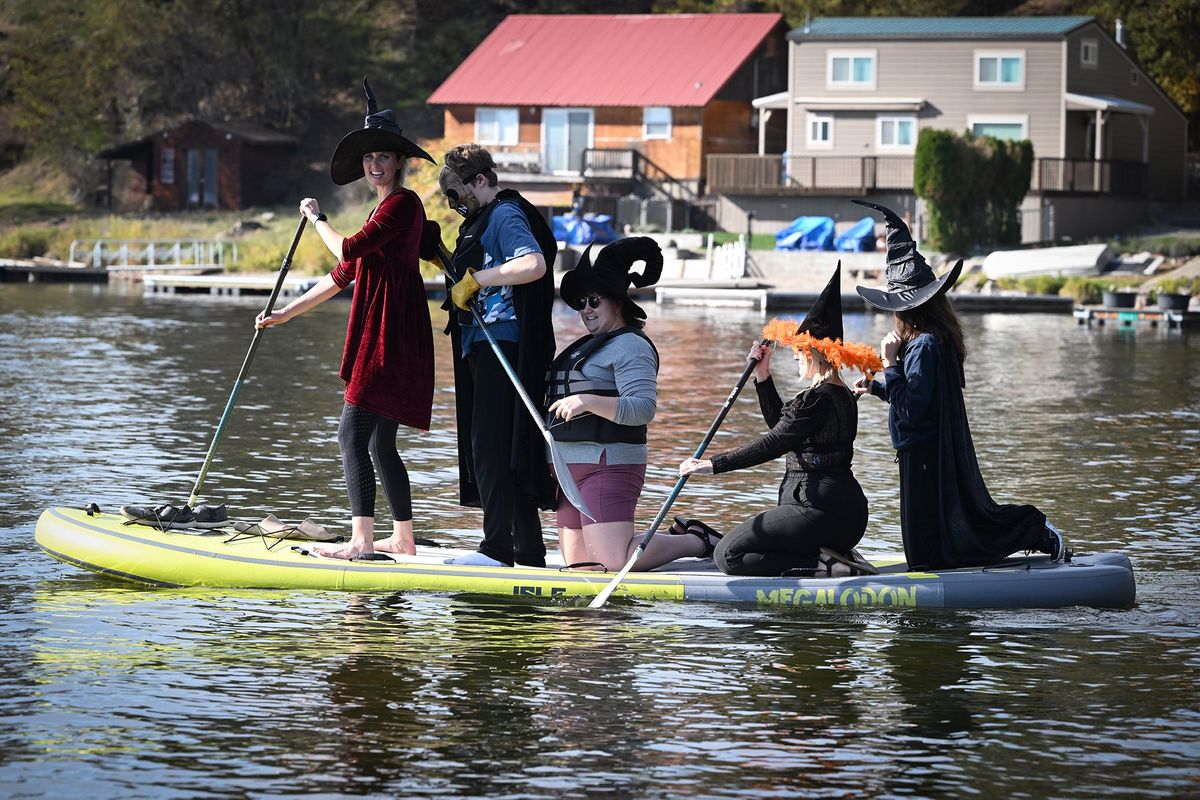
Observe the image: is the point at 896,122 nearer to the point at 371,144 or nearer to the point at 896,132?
the point at 896,132

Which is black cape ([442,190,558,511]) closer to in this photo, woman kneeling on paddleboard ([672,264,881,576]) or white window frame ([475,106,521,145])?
woman kneeling on paddleboard ([672,264,881,576])

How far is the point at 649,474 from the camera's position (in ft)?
46.6

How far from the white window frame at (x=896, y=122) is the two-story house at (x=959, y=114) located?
0.04 meters

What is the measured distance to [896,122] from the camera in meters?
50.6

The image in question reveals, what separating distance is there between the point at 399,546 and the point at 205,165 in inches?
2135

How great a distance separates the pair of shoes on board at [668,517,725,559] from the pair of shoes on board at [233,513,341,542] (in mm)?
1795

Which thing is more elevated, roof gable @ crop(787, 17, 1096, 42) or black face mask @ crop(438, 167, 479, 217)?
roof gable @ crop(787, 17, 1096, 42)

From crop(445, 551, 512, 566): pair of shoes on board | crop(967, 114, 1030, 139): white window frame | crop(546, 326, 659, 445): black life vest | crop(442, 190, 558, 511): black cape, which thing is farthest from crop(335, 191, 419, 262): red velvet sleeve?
crop(967, 114, 1030, 139): white window frame

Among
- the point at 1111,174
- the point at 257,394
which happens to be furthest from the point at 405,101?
the point at 257,394

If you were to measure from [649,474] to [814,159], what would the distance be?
36507 millimetres

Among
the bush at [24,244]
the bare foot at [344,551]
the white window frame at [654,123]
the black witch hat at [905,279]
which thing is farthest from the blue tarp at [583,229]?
the black witch hat at [905,279]

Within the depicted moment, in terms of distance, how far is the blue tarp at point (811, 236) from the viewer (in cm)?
4478

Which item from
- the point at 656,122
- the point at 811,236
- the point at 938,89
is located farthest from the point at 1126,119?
the point at 656,122

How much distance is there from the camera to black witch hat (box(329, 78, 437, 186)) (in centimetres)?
870
